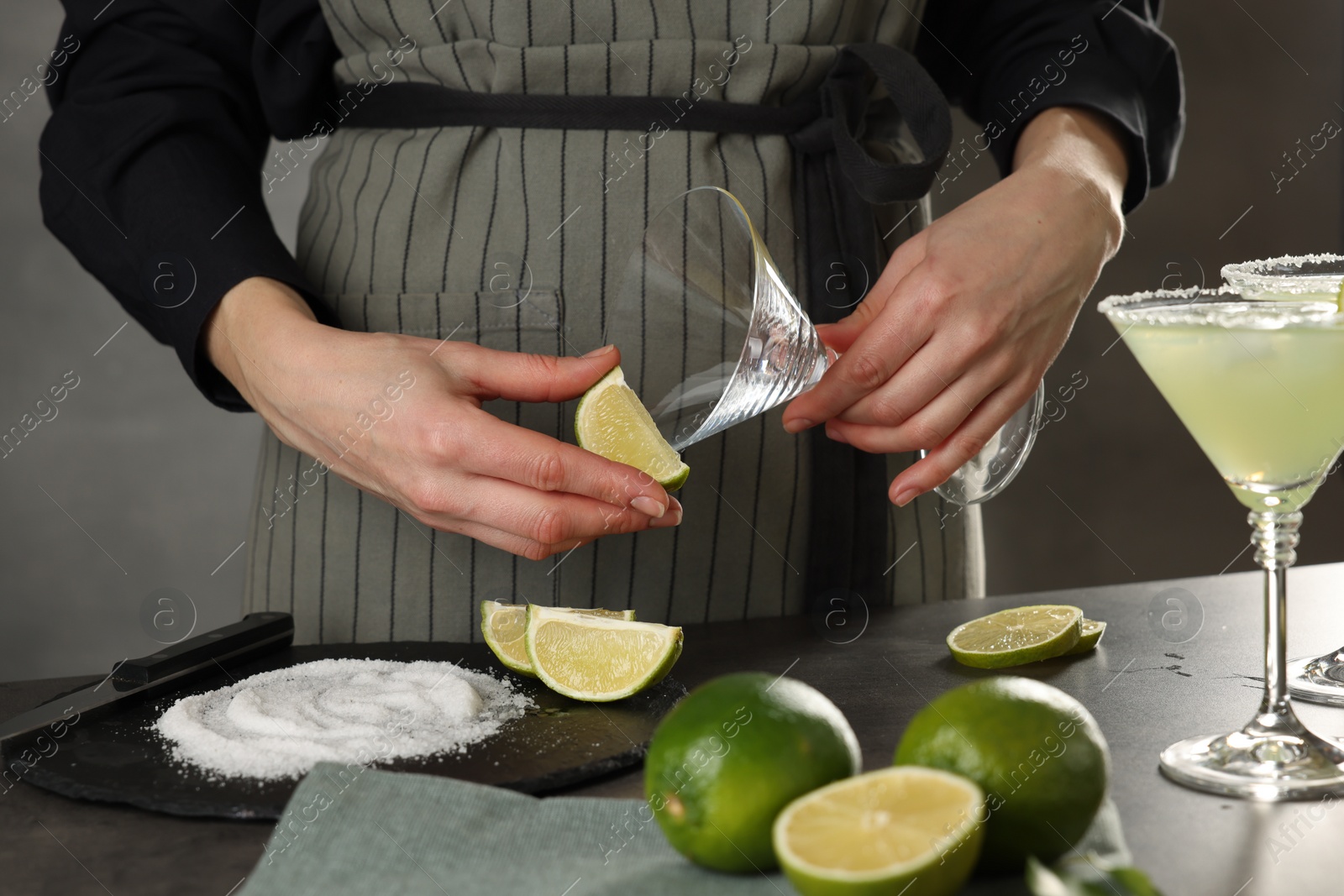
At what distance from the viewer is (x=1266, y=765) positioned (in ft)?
2.36

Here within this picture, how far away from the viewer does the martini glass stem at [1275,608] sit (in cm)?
72

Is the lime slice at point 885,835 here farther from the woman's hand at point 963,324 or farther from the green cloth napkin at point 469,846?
the woman's hand at point 963,324

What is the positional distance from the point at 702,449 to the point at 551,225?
10.7 inches

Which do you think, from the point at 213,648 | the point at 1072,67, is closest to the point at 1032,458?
the point at 1072,67

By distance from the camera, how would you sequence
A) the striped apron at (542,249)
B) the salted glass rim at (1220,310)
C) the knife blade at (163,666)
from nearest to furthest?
1. the salted glass rim at (1220,310)
2. the knife blade at (163,666)
3. the striped apron at (542,249)

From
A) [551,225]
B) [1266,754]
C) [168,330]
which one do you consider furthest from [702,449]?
[1266,754]

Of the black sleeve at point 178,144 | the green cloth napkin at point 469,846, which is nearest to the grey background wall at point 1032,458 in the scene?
the black sleeve at point 178,144

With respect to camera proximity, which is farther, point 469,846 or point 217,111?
point 217,111

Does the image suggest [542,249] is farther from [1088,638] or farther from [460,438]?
[1088,638]

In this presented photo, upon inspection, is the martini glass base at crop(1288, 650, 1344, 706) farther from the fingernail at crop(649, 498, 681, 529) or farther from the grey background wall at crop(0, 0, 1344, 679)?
the grey background wall at crop(0, 0, 1344, 679)

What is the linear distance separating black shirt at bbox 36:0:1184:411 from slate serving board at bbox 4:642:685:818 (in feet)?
1.39

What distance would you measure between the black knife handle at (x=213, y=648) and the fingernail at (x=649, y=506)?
38 centimetres

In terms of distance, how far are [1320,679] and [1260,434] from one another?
11.6 inches

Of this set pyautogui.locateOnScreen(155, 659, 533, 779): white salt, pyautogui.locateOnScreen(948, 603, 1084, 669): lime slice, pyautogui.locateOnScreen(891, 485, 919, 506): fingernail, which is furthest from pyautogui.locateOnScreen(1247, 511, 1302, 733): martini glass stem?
pyautogui.locateOnScreen(155, 659, 533, 779): white salt
